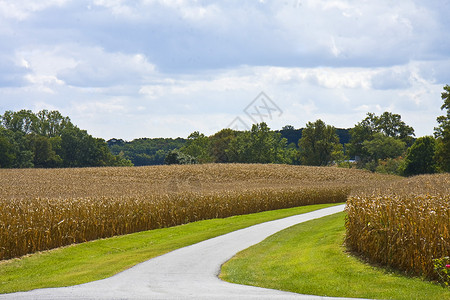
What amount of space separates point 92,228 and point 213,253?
721cm

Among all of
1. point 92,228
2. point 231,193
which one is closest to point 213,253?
point 92,228

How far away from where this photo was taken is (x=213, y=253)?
17.5m

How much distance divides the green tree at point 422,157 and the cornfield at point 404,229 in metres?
71.6

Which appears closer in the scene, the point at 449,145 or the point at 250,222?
the point at 250,222

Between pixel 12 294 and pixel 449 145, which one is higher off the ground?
pixel 449 145

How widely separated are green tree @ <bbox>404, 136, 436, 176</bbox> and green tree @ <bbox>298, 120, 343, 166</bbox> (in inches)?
963

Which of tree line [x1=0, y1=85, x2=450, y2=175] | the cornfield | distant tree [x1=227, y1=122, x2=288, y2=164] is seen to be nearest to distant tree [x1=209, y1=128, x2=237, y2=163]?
tree line [x1=0, y1=85, x2=450, y2=175]

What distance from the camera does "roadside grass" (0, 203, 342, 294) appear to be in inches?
549

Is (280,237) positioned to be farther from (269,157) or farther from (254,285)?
(269,157)

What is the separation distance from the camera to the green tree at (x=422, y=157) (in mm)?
83062

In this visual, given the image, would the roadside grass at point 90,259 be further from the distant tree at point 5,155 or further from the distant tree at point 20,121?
the distant tree at point 20,121

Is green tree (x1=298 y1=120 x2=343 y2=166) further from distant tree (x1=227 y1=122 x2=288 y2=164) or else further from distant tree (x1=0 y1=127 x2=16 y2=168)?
distant tree (x1=0 y1=127 x2=16 y2=168)

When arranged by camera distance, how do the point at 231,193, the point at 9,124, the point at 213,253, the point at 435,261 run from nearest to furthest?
the point at 435,261 → the point at 213,253 → the point at 231,193 → the point at 9,124

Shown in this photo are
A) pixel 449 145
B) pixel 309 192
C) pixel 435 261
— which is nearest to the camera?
pixel 435 261
